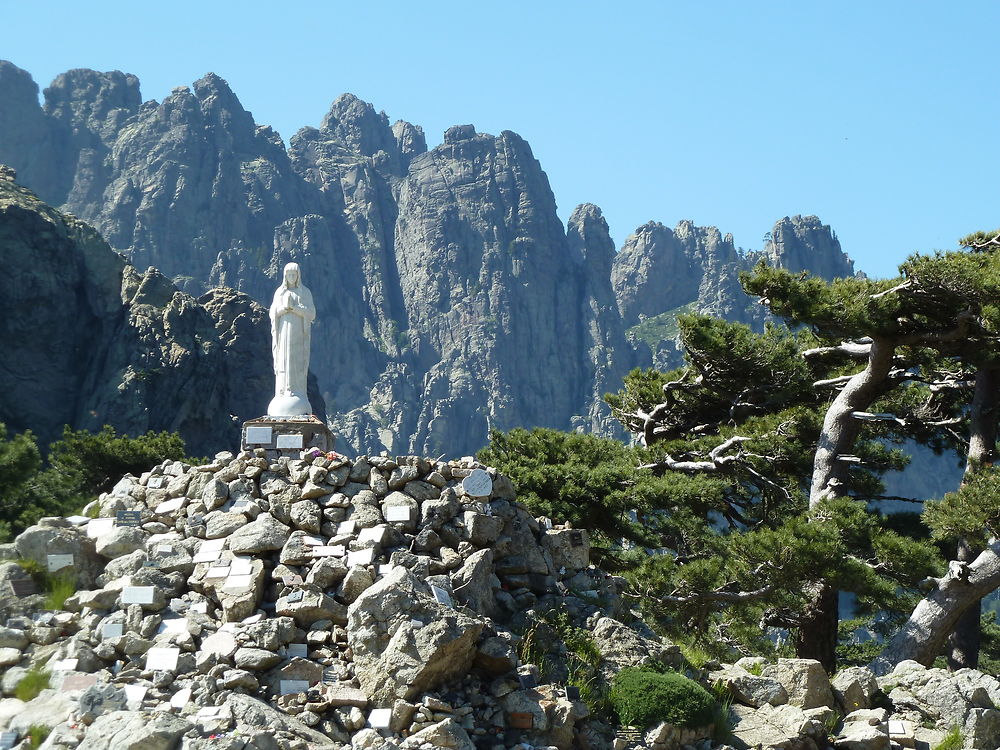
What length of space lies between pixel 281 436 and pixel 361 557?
3.55 metres

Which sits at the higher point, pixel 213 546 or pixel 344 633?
pixel 213 546

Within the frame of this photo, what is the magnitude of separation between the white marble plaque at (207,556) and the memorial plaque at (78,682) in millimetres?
2140

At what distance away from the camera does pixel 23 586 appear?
13.0m

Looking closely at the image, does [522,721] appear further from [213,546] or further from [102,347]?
[102,347]

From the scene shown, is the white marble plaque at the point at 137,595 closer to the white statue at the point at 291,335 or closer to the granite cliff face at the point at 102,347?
the white statue at the point at 291,335

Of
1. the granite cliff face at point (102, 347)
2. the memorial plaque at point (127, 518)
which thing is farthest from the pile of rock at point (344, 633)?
the granite cliff face at point (102, 347)

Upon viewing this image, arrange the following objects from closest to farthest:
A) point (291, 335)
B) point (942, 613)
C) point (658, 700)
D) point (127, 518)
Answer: point (658, 700), point (127, 518), point (291, 335), point (942, 613)

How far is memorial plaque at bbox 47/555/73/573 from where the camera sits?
13.3 m

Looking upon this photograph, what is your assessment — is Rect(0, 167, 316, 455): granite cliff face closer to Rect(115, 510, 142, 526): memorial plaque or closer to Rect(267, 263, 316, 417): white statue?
Rect(267, 263, 316, 417): white statue

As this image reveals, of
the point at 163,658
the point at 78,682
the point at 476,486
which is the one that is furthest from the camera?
the point at 476,486

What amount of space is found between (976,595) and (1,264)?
A: 61371mm

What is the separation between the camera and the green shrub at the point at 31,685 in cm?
1140

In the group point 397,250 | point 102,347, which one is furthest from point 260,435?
point 397,250

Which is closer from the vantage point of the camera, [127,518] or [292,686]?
[292,686]
